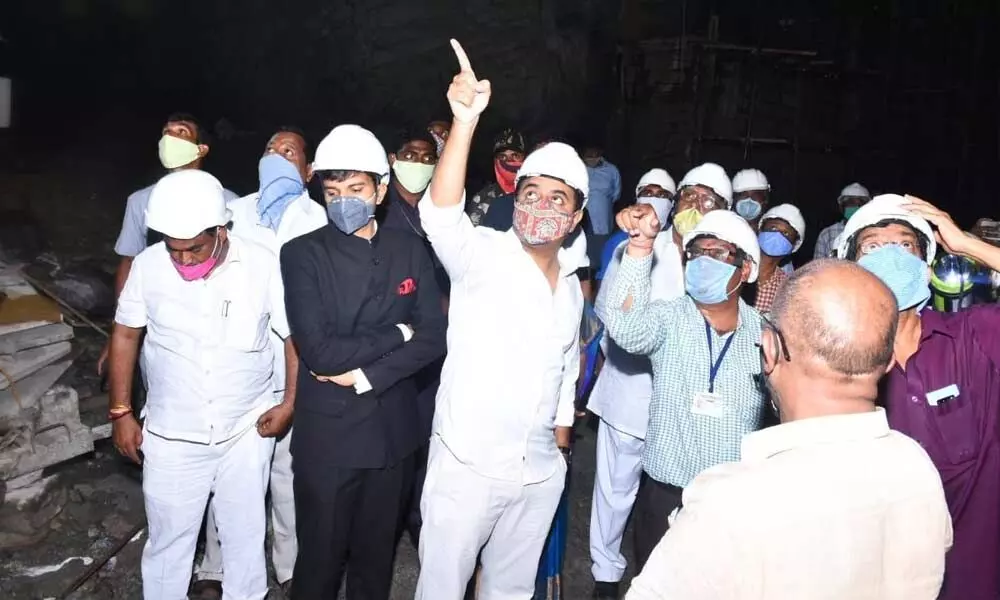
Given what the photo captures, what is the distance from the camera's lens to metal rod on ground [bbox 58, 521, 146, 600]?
403 centimetres

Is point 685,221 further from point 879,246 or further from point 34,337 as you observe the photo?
point 34,337

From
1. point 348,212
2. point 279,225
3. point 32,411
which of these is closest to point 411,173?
point 279,225

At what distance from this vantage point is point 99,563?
14.0 feet

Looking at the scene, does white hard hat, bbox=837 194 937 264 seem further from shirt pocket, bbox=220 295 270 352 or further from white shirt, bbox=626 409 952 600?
shirt pocket, bbox=220 295 270 352

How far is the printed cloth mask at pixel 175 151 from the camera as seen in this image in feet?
14.8

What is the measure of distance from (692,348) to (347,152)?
1.66m

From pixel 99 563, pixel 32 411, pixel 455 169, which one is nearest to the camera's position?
pixel 455 169

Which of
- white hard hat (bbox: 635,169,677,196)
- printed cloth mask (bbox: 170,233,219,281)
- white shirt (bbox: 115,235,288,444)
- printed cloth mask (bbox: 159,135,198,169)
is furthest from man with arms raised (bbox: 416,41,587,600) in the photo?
white hard hat (bbox: 635,169,677,196)

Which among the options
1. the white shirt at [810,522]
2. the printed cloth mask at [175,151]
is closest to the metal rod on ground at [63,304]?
the printed cloth mask at [175,151]

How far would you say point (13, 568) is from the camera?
13.8ft

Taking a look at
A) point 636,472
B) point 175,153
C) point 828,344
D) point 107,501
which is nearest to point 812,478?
point 828,344

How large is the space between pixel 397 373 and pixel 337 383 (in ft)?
0.82

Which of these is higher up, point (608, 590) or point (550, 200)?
point (550, 200)

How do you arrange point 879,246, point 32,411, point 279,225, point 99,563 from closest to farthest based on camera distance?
point 879,246 < point 279,225 < point 99,563 < point 32,411
